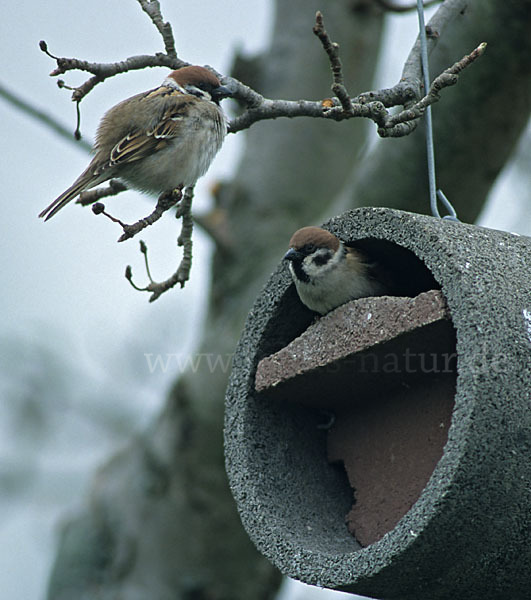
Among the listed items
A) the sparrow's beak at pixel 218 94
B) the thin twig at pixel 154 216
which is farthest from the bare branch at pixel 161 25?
the thin twig at pixel 154 216

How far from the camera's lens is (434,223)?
1.98m

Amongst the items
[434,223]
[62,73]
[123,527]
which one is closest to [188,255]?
[62,73]

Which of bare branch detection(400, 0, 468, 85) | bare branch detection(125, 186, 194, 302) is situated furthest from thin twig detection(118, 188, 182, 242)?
bare branch detection(400, 0, 468, 85)

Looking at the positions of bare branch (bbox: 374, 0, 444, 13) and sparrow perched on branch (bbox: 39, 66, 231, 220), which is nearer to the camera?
sparrow perched on branch (bbox: 39, 66, 231, 220)

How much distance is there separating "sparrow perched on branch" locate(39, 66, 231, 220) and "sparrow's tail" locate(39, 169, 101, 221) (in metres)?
0.15

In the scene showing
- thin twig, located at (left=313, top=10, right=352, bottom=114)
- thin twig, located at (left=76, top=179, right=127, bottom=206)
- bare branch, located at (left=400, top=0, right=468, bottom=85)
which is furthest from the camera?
thin twig, located at (left=76, top=179, right=127, bottom=206)

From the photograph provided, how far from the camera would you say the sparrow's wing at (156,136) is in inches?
117

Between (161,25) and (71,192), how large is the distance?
0.60m

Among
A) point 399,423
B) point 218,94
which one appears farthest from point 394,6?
point 399,423

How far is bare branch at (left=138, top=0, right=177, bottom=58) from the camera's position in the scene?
232 cm

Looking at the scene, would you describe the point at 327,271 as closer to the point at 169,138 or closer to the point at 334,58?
the point at 334,58

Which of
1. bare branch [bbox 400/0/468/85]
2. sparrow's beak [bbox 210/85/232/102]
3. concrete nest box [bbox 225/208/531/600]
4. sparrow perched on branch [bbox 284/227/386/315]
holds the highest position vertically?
bare branch [bbox 400/0/468/85]

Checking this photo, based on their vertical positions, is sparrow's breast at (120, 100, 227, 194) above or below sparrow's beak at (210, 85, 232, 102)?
below

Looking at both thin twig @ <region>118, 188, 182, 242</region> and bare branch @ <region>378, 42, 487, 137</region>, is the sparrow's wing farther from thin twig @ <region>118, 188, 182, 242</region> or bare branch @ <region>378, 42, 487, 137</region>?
bare branch @ <region>378, 42, 487, 137</region>
